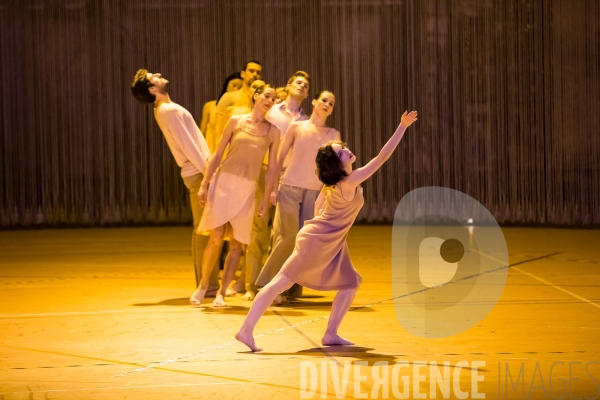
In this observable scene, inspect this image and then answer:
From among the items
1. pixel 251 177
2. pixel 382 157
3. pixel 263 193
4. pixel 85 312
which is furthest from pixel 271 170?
A: pixel 382 157

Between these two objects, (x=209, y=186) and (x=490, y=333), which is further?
(x=209, y=186)

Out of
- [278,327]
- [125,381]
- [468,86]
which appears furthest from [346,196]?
[468,86]

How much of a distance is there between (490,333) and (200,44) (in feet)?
26.9

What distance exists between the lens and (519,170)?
40.7ft

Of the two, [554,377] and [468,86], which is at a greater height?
[468,86]

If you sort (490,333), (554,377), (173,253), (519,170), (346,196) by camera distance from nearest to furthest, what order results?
(554,377), (346,196), (490,333), (173,253), (519,170)

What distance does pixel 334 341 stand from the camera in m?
5.14

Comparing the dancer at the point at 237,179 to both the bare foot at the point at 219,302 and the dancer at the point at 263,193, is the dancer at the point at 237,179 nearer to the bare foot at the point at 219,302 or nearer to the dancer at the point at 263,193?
the bare foot at the point at 219,302

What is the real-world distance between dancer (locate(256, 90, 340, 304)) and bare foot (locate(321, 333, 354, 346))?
153 cm

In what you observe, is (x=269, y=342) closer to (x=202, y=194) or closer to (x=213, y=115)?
(x=202, y=194)

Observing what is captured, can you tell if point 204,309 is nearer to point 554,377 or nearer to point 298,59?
point 554,377

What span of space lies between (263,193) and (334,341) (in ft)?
7.04

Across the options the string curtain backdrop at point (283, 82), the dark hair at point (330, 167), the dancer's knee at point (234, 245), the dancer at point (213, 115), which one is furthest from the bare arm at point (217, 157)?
the string curtain backdrop at point (283, 82)

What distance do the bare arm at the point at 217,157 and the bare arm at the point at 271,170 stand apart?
0.93ft
